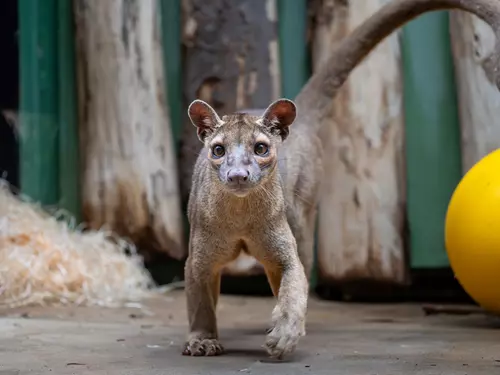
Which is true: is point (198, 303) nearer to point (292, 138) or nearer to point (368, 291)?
point (292, 138)

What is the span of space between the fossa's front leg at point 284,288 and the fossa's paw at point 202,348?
0.33m

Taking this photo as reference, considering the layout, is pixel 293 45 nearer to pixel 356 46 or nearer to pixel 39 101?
pixel 356 46

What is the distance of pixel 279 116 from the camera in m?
3.04

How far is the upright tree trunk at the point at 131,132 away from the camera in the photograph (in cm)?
539

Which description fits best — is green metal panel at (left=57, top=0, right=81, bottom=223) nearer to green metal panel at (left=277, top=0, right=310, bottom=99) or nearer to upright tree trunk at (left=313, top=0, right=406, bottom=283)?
green metal panel at (left=277, top=0, right=310, bottom=99)

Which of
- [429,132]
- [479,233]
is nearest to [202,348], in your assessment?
[479,233]

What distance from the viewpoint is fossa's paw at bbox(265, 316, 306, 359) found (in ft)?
8.59

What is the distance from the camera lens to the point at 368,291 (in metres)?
5.14

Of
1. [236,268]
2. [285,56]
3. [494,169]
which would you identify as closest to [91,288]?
[236,268]

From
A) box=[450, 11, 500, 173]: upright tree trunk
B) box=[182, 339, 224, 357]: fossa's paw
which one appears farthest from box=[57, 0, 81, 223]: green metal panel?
box=[182, 339, 224, 357]: fossa's paw

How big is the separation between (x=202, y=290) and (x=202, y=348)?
0.78 feet

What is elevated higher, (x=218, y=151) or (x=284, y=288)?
(x=218, y=151)

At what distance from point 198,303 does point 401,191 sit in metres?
2.38

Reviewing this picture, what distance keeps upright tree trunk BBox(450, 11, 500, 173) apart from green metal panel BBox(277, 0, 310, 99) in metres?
1.14
